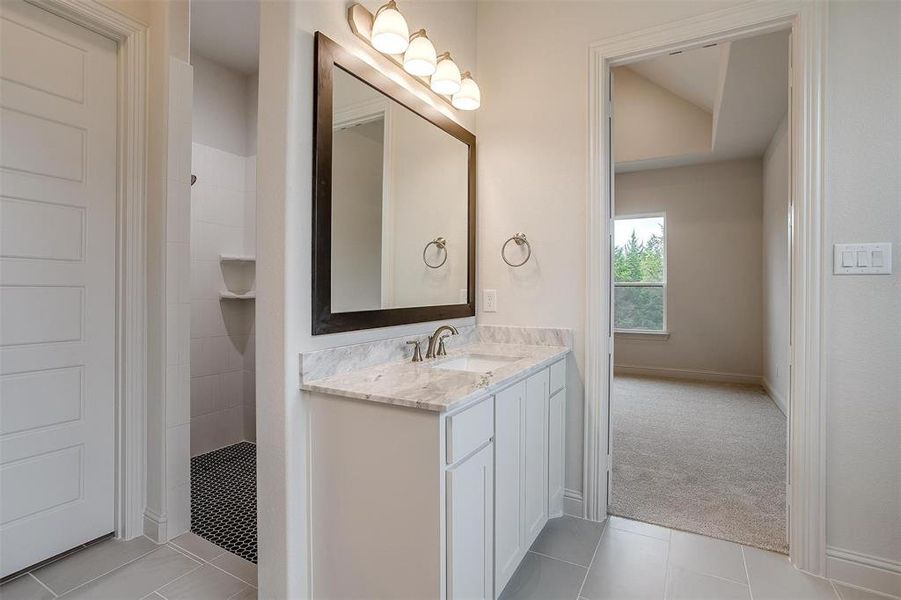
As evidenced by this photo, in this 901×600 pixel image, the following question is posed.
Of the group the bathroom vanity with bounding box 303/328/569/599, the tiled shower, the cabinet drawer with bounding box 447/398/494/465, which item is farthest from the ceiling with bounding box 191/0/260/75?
the cabinet drawer with bounding box 447/398/494/465

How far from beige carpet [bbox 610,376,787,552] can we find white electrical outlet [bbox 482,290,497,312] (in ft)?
4.05

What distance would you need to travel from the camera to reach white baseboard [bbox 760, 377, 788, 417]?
412 cm

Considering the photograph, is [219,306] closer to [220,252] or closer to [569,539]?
[220,252]

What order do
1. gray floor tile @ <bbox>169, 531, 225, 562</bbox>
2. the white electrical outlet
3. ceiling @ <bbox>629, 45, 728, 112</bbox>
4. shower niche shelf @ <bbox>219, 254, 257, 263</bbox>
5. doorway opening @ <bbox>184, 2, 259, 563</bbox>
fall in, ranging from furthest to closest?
ceiling @ <bbox>629, 45, 728, 112</bbox>
shower niche shelf @ <bbox>219, 254, 257, 263</bbox>
doorway opening @ <bbox>184, 2, 259, 563</bbox>
the white electrical outlet
gray floor tile @ <bbox>169, 531, 225, 562</bbox>

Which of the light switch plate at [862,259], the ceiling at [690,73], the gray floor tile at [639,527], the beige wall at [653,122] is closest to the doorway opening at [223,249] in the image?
the gray floor tile at [639,527]

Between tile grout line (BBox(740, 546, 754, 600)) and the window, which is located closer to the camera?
tile grout line (BBox(740, 546, 754, 600))

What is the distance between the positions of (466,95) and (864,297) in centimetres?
188

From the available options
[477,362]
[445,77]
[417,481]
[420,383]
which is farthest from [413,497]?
[445,77]

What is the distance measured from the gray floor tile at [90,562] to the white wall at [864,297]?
290 cm

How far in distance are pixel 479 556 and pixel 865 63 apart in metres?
2.32

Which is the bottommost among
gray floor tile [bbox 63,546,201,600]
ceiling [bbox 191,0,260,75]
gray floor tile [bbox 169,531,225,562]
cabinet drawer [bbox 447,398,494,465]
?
gray floor tile [bbox 63,546,201,600]

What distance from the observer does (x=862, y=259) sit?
1.73m

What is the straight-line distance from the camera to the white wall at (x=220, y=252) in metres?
3.01

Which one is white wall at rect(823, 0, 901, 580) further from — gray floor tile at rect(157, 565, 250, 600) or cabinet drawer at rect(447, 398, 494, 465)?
gray floor tile at rect(157, 565, 250, 600)
